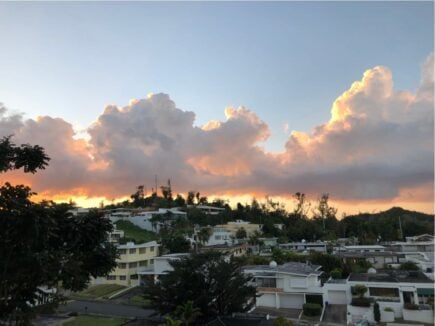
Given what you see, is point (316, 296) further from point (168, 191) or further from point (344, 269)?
point (168, 191)

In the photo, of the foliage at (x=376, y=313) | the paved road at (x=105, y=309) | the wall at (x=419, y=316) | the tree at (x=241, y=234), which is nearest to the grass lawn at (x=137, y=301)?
the paved road at (x=105, y=309)

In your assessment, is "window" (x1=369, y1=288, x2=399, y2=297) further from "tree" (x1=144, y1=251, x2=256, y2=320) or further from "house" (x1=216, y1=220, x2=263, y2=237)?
"house" (x1=216, y1=220, x2=263, y2=237)

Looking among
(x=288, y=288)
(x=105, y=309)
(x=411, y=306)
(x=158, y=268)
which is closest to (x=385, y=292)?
(x=411, y=306)

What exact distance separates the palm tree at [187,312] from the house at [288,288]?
1367 cm

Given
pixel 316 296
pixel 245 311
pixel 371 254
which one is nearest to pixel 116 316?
pixel 245 311

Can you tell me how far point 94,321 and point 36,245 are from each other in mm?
23525

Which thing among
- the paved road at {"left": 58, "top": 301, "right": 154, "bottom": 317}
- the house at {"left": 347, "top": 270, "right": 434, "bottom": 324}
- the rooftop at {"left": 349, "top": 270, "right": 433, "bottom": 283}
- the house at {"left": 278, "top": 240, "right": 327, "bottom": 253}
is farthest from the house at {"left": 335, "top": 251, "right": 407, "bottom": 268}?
the paved road at {"left": 58, "top": 301, "right": 154, "bottom": 317}

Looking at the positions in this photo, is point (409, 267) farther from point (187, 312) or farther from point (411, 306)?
point (187, 312)

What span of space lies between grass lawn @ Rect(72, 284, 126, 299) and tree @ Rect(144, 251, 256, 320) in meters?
21.1

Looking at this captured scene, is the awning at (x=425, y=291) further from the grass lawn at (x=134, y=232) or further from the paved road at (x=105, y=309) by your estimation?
the grass lawn at (x=134, y=232)

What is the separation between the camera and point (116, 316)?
36.6m

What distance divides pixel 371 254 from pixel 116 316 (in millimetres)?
39622

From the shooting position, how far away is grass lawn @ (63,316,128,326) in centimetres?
3375

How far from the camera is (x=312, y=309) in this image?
35594mm
